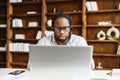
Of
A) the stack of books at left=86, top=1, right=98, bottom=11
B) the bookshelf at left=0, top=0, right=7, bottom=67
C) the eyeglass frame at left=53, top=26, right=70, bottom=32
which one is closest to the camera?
the eyeglass frame at left=53, top=26, right=70, bottom=32

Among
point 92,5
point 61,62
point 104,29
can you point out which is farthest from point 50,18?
point 61,62

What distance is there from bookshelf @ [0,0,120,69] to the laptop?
2.77 meters

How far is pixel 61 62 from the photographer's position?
136cm

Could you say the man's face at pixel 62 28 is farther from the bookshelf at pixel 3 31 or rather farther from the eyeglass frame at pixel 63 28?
the bookshelf at pixel 3 31

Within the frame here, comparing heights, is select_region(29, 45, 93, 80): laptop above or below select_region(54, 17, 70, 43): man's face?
below

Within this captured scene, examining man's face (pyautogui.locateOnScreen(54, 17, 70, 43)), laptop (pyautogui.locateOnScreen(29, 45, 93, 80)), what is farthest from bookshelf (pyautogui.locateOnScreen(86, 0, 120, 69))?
laptop (pyautogui.locateOnScreen(29, 45, 93, 80))

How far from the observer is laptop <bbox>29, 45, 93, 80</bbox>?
1.33 metres

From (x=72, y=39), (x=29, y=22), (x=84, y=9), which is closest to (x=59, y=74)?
(x=72, y=39)

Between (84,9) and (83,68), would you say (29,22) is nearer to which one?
(84,9)

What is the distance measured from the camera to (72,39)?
7.18ft

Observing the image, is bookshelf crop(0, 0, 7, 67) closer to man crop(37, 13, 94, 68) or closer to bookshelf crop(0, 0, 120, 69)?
bookshelf crop(0, 0, 120, 69)

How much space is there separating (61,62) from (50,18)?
321 centimetres

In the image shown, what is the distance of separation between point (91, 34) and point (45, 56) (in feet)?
9.79

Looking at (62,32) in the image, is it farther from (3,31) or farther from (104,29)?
(3,31)
